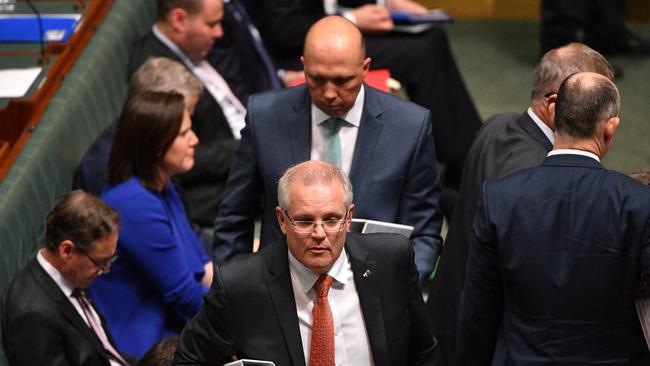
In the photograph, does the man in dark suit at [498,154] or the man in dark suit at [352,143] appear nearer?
the man in dark suit at [498,154]

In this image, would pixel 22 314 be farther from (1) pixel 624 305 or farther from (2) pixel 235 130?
(2) pixel 235 130

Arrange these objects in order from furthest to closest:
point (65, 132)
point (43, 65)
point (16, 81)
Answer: point (43, 65)
point (16, 81)
point (65, 132)

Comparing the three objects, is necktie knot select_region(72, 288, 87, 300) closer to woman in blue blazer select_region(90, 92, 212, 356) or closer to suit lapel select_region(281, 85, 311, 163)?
woman in blue blazer select_region(90, 92, 212, 356)

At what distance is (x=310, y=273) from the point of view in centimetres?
300

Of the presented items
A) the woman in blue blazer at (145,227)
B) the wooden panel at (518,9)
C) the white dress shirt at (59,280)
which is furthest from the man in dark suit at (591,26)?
the white dress shirt at (59,280)

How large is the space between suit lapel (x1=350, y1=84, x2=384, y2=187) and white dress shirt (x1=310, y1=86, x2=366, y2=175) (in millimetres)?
23

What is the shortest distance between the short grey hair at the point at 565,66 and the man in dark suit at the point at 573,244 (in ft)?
0.94

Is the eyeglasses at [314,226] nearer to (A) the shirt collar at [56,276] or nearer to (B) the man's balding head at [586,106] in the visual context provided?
(B) the man's balding head at [586,106]

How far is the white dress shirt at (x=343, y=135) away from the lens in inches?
141

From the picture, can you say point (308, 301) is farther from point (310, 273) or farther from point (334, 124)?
point (334, 124)

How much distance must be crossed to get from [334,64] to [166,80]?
134 centimetres

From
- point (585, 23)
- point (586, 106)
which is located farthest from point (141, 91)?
point (585, 23)

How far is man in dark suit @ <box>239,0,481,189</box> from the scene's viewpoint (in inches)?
240

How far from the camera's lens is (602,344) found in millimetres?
3045
